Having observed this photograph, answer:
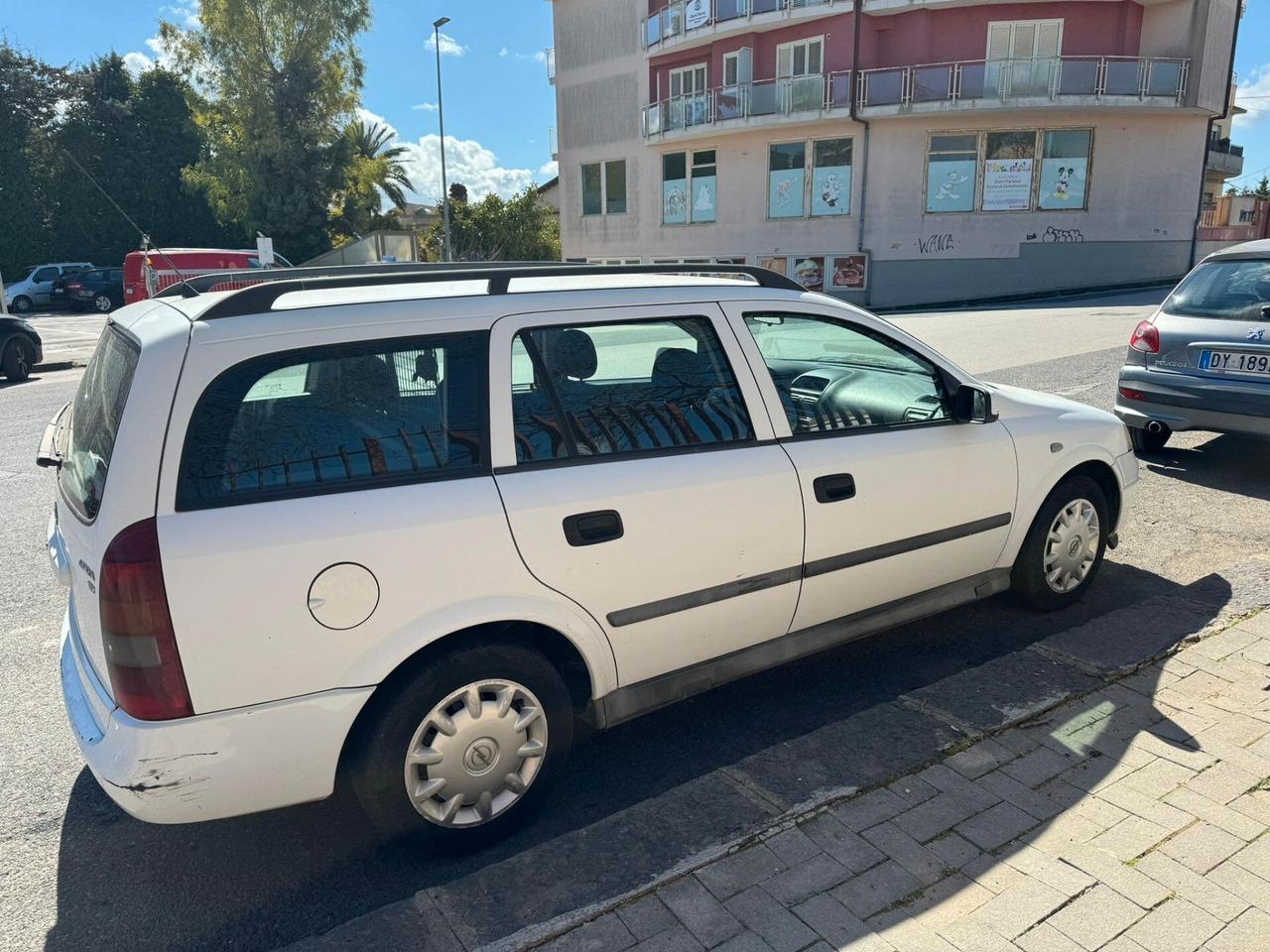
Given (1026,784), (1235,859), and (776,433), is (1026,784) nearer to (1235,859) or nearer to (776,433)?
(1235,859)

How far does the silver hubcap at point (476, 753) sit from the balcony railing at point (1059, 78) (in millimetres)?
26658


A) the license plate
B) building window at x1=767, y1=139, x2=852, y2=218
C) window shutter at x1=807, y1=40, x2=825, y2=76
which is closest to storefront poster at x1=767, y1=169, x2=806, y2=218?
building window at x1=767, y1=139, x2=852, y2=218

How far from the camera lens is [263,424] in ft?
8.25

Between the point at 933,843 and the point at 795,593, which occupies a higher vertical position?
the point at 795,593

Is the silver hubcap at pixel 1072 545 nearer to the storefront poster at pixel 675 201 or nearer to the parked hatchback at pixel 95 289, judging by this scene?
the storefront poster at pixel 675 201

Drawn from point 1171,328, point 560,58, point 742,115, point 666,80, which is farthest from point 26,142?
point 1171,328

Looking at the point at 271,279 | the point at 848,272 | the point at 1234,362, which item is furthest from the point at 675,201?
the point at 271,279

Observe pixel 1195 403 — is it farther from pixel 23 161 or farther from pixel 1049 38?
pixel 23 161

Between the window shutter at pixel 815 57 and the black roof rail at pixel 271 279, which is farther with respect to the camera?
the window shutter at pixel 815 57

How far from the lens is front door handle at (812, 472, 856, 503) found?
335 centimetres

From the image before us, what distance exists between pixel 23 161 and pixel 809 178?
3248cm

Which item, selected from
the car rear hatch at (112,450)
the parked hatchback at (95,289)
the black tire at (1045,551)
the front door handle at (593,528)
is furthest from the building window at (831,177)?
the car rear hatch at (112,450)

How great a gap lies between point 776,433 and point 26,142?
1806 inches

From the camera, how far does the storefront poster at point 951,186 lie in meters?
26.6
